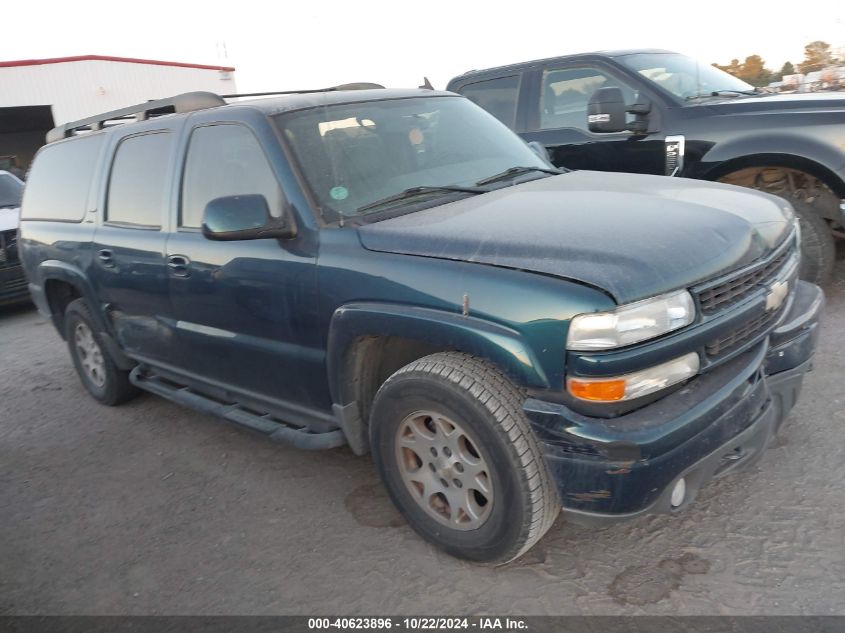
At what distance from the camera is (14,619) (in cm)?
276

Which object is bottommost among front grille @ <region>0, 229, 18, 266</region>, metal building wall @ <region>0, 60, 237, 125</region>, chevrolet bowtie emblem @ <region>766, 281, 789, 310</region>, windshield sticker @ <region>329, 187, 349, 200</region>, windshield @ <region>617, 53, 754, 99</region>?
front grille @ <region>0, 229, 18, 266</region>

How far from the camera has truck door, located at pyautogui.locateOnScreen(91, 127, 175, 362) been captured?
3752 millimetres

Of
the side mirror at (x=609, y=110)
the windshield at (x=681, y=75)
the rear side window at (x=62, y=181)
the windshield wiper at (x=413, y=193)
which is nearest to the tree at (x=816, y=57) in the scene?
the windshield at (x=681, y=75)

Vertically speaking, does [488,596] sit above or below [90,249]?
below

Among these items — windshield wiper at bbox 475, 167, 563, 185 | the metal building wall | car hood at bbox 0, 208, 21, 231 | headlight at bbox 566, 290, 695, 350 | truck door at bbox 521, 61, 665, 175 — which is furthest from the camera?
the metal building wall

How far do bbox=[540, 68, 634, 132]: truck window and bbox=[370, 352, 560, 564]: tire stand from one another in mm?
3948

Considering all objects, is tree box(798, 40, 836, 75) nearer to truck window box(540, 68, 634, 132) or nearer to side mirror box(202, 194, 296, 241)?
truck window box(540, 68, 634, 132)

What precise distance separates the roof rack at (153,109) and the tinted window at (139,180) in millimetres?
173

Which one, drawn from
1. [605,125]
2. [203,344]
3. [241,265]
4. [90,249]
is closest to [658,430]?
[241,265]

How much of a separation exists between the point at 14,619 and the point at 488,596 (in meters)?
1.90

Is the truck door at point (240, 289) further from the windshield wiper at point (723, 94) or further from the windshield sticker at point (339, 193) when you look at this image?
the windshield wiper at point (723, 94)

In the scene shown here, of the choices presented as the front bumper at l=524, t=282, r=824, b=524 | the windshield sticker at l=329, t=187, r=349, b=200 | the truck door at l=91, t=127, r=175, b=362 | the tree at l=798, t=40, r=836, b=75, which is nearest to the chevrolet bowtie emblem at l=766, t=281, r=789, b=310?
the front bumper at l=524, t=282, r=824, b=524

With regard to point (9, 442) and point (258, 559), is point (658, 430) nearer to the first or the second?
point (258, 559)

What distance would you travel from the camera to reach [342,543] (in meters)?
2.97
